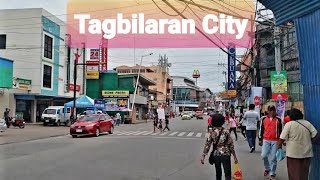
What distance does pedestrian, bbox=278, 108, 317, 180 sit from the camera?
7.32m

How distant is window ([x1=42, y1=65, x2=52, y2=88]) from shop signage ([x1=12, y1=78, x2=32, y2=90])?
6.48ft

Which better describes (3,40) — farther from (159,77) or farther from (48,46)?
(159,77)

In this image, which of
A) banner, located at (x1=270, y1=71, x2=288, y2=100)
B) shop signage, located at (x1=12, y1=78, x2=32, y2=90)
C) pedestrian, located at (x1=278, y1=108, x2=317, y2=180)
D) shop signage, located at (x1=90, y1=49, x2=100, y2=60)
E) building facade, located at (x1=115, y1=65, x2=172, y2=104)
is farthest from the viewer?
building facade, located at (x1=115, y1=65, x2=172, y2=104)

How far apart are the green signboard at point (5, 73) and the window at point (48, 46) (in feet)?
39.6

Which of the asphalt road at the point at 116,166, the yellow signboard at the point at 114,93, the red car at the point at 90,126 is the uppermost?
the yellow signboard at the point at 114,93

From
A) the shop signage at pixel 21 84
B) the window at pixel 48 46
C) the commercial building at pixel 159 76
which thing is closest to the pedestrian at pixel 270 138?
the shop signage at pixel 21 84

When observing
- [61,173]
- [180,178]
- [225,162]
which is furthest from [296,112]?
[61,173]

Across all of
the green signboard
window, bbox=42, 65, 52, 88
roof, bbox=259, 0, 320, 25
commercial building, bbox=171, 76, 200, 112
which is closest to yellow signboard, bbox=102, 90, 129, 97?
window, bbox=42, 65, 52, 88

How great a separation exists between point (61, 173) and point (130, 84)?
178 ft

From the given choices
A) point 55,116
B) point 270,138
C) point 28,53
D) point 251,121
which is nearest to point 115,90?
point 28,53

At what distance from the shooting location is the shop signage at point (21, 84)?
36862mm

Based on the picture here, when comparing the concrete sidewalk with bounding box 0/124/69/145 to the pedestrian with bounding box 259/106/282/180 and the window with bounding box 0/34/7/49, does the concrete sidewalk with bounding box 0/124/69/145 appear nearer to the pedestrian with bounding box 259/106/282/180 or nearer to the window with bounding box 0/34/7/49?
the window with bounding box 0/34/7/49

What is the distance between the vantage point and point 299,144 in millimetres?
7355

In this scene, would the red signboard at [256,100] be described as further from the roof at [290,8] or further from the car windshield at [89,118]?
the roof at [290,8]
